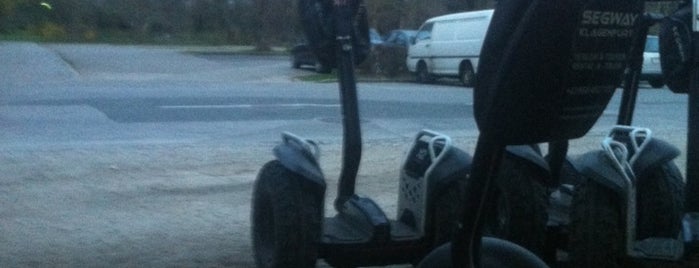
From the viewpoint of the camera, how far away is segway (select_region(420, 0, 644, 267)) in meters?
3.03

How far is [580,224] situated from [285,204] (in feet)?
4.65

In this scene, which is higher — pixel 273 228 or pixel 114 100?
pixel 273 228

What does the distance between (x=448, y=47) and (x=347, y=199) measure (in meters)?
24.2

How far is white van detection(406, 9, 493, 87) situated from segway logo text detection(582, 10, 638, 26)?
80.3 feet

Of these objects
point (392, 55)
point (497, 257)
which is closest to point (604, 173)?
point (497, 257)

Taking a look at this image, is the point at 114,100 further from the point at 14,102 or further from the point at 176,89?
the point at 176,89

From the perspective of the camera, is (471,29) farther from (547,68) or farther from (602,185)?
(547,68)

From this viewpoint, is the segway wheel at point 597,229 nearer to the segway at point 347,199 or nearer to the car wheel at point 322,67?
the segway at point 347,199

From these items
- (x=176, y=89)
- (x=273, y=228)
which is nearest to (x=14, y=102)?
(x=176, y=89)

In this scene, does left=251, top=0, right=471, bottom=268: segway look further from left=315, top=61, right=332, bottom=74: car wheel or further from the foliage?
the foliage

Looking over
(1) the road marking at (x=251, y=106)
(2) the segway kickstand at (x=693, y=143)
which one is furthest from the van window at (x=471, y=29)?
(2) the segway kickstand at (x=693, y=143)

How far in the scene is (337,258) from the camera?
628 cm

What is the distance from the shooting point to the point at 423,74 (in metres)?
32.2

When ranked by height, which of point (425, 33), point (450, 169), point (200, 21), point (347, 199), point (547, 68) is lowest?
point (200, 21)
